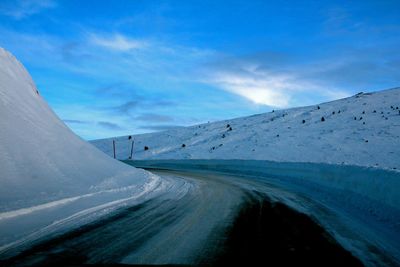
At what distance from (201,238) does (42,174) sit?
5.18 m

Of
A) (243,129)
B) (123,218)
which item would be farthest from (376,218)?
(243,129)

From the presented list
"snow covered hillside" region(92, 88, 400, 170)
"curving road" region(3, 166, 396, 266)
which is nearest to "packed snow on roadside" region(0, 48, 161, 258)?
"curving road" region(3, 166, 396, 266)

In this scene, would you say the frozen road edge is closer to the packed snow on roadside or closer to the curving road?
the curving road

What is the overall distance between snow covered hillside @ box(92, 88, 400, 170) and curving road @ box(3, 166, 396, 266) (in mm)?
18682

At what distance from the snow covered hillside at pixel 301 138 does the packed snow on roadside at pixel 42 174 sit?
61.6 feet

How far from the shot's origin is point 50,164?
365 inches

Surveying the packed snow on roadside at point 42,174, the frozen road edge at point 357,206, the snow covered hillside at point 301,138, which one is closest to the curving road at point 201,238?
the frozen road edge at point 357,206

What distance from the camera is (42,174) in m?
8.58

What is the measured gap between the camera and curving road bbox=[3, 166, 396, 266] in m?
4.11

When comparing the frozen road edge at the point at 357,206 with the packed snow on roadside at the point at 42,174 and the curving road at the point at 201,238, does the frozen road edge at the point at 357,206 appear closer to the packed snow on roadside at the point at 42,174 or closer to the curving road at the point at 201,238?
the curving road at the point at 201,238

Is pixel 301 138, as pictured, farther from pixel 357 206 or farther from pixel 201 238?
pixel 201 238

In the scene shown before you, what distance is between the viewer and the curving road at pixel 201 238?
4.11 metres

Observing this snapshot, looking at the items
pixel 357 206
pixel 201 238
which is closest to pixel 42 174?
pixel 201 238

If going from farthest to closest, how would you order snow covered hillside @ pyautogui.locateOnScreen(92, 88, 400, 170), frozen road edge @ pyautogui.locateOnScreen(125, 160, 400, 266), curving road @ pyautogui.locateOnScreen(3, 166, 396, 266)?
snow covered hillside @ pyautogui.locateOnScreen(92, 88, 400, 170)
frozen road edge @ pyautogui.locateOnScreen(125, 160, 400, 266)
curving road @ pyautogui.locateOnScreen(3, 166, 396, 266)
